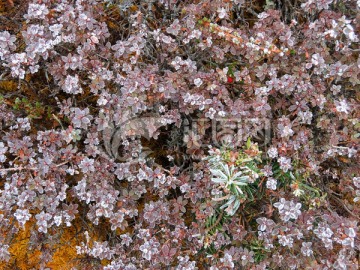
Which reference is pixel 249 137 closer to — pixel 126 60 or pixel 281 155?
pixel 281 155

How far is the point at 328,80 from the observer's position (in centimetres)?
235

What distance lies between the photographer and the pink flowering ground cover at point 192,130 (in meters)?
2.14

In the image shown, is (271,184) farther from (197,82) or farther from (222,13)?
(222,13)

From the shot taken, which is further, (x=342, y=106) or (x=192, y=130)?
(x=192, y=130)

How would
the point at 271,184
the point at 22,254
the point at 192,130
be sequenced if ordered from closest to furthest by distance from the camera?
the point at 271,184 → the point at 192,130 → the point at 22,254

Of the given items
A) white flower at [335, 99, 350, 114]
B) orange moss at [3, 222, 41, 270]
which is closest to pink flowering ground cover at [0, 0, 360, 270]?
white flower at [335, 99, 350, 114]

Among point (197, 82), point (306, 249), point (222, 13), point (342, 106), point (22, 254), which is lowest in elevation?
point (22, 254)

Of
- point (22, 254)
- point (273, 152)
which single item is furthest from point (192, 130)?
point (22, 254)

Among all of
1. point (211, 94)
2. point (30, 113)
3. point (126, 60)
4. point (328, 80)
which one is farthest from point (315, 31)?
point (30, 113)

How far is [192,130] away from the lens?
236cm

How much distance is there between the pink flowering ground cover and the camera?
2.14m

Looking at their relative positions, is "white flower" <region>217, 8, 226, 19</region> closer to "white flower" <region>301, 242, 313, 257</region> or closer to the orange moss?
"white flower" <region>301, 242, 313, 257</region>

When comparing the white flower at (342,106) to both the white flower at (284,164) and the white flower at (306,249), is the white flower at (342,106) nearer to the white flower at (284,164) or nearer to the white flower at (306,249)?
the white flower at (284,164)

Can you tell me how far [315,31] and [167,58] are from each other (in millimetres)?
846
